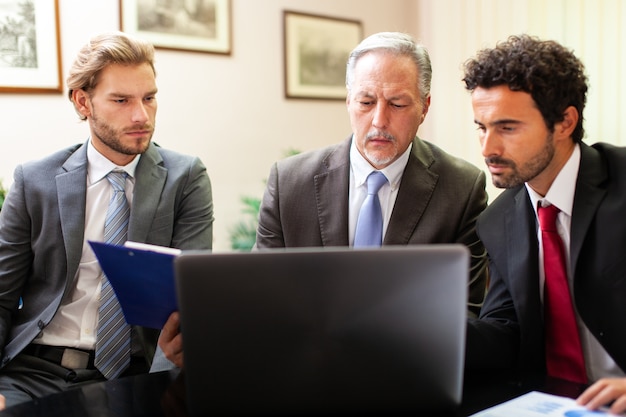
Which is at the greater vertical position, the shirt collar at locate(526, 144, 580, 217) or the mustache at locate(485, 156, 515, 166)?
the mustache at locate(485, 156, 515, 166)

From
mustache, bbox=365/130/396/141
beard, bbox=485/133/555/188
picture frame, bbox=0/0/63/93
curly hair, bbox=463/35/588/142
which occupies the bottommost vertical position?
beard, bbox=485/133/555/188

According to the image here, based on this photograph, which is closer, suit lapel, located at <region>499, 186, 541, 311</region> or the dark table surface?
the dark table surface

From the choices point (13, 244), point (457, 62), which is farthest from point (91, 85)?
point (457, 62)

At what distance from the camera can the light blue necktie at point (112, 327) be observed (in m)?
2.11

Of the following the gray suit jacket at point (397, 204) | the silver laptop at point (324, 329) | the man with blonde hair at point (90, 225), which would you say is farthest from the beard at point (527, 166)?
the man with blonde hair at point (90, 225)

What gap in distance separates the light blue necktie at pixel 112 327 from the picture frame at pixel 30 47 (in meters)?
1.29

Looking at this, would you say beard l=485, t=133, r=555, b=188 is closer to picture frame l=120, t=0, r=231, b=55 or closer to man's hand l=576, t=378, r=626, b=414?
man's hand l=576, t=378, r=626, b=414

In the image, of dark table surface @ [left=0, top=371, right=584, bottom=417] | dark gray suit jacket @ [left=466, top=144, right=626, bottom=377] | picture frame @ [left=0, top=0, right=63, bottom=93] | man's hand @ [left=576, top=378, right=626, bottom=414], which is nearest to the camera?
Result: man's hand @ [left=576, top=378, right=626, bottom=414]

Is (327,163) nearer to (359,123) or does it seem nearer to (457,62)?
(359,123)

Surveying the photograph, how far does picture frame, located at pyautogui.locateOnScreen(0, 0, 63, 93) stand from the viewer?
3.08m

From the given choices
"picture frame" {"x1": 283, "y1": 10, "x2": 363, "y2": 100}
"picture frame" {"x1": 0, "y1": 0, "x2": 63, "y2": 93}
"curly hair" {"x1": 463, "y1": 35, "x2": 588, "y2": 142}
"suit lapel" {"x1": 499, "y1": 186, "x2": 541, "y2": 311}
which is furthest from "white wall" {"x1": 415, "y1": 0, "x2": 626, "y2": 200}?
"picture frame" {"x1": 0, "y1": 0, "x2": 63, "y2": 93}

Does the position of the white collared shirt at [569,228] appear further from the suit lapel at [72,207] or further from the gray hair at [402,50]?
the suit lapel at [72,207]

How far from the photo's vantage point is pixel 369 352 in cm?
108

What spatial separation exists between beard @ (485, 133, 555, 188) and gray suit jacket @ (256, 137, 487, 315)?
348 millimetres
